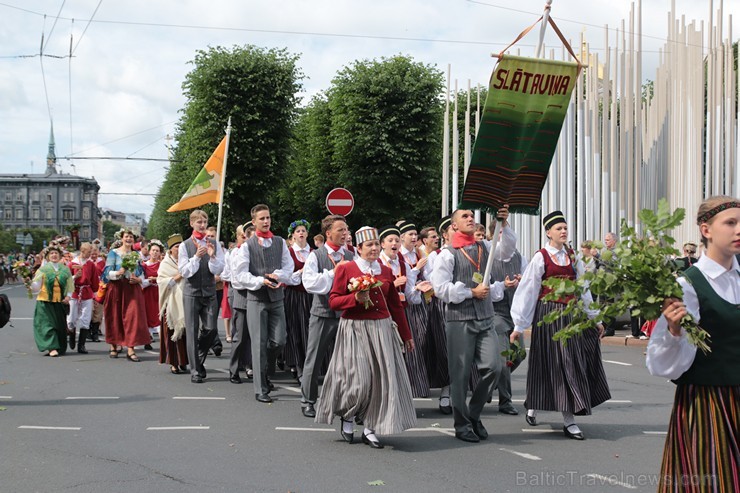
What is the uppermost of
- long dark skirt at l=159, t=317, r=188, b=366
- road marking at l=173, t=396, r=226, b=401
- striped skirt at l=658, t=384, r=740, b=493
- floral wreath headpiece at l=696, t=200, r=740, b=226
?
floral wreath headpiece at l=696, t=200, r=740, b=226

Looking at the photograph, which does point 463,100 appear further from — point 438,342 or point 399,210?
point 438,342

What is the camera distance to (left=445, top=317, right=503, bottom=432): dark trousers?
315 inches

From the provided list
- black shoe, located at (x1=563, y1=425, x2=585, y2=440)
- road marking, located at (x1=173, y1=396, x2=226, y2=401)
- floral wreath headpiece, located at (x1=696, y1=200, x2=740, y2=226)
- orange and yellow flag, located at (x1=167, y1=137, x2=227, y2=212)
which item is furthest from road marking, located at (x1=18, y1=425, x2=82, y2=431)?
orange and yellow flag, located at (x1=167, y1=137, x2=227, y2=212)

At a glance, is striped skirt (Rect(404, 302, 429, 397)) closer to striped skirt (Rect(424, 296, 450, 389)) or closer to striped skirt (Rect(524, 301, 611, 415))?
striped skirt (Rect(424, 296, 450, 389))

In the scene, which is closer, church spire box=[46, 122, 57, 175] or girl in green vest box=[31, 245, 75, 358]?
girl in green vest box=[31, 245, 75, 358]

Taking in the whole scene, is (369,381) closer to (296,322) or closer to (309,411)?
(309,411)

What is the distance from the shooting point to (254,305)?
10.5 m

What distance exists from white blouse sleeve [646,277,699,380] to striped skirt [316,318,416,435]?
3787 millimetres

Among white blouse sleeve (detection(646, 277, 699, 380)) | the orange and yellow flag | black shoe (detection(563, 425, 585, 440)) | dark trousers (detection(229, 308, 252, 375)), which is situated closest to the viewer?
white blouse sleeve (detection(646, 277, 699, 380))

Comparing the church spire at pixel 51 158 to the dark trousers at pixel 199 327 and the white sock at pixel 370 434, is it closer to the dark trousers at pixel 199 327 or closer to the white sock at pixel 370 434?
the dark trousers at pixel 199 327

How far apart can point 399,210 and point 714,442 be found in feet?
123

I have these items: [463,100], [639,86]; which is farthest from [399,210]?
[639,86]

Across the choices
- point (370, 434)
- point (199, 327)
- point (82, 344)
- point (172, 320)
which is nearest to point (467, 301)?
point (370, 434)

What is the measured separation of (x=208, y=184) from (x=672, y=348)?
13.6 meters
